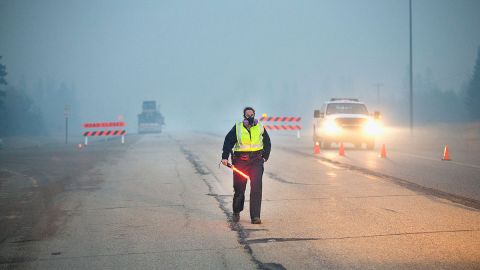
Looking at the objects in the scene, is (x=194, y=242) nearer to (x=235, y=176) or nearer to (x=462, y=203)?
(x=235, y=176)

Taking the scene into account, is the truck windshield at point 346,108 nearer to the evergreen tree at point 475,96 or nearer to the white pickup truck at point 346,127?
the white pickup truck at point 346,127

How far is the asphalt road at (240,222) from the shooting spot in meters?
5.80

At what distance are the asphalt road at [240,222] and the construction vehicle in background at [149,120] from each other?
4640 cm

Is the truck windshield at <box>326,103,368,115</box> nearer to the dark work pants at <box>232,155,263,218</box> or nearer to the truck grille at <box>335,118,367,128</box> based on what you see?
the truck grille at <box>335,118,367,128</box>

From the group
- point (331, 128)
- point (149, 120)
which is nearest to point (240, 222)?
point (331, 128)

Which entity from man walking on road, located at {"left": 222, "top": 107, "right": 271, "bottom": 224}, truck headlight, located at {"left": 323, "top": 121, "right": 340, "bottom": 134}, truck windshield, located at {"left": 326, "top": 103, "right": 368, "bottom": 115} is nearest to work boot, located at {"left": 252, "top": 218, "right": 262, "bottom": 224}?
man walking on road, located at {"left": 222, "top": 107, "right": 271, "bottom": 224}

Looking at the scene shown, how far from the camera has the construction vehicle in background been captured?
6072 centimetres

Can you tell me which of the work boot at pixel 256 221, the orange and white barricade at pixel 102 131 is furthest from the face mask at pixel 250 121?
the orange and white barricade at pixel 102 131

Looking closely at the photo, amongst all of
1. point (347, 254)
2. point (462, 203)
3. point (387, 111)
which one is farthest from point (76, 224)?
point (387, 111)

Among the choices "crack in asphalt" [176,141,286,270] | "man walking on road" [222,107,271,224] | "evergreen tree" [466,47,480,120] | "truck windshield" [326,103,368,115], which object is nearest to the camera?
"crack in asphalt" [176,141,286,270]

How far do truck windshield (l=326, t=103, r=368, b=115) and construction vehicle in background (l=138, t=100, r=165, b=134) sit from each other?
38.5 meters

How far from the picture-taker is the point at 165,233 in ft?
23.6

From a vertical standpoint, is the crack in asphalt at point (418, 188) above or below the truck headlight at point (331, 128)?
below

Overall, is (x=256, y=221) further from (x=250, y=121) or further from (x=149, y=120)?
(x=149, y=120)
